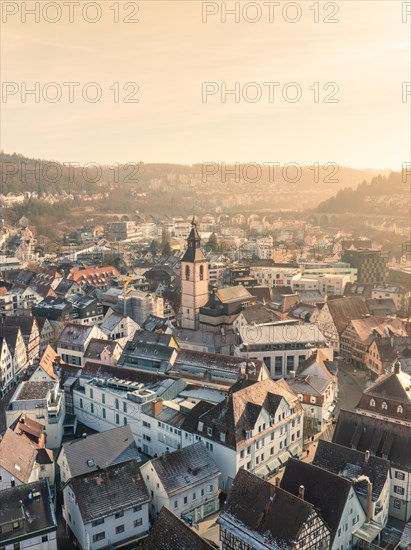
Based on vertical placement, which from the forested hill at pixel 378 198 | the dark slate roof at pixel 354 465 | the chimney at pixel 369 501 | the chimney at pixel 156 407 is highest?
the forested hill at pixel 378 198

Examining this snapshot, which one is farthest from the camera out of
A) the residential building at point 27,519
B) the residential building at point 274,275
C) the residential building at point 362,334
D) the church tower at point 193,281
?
the residential building at point 274,275

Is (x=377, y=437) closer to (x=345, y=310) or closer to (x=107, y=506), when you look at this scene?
(x=107, y=506)

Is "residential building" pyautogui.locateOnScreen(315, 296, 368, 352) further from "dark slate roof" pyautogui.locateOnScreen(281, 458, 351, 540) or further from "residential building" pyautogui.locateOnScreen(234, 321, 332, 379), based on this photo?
"dark slate roof" pyautogui.locateOnScreen(281, 458, 351, 540)

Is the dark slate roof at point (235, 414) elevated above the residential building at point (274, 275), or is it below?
below

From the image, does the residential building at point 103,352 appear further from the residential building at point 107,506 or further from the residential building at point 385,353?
the residential building at point 385,353

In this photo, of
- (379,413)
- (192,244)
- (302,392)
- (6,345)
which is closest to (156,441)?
(302,392)

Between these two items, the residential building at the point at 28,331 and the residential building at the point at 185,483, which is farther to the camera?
the residential building at the point at 28,331

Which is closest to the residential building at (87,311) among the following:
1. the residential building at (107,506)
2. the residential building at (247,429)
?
the residential building at (247,429)

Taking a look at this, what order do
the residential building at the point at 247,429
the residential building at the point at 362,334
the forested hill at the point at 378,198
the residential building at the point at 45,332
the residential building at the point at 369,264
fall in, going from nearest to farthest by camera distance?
1. the residential building at the point at 247,429
2. the residential building at the point at 362,334
3. the residential building at the point at 45,332
4. the residential building at the point at 369,264
5. the forested hill at the point at 378,198
